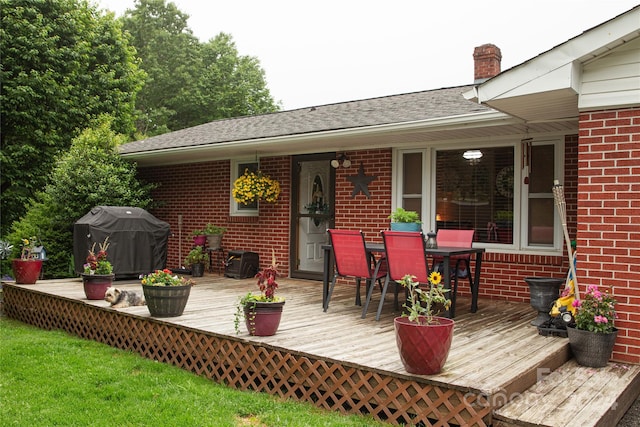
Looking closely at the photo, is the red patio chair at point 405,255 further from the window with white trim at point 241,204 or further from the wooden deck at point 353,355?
the window with white trim at point 241,204

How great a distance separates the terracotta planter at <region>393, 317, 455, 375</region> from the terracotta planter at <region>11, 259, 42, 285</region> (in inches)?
233

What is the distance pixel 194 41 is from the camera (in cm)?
2830

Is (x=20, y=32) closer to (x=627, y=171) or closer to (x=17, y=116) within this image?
(x=17, y=116)

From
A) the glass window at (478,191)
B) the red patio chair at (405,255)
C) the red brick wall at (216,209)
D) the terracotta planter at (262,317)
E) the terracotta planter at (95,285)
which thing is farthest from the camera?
the red brick wall at (216,209)

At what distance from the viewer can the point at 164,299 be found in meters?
4.95

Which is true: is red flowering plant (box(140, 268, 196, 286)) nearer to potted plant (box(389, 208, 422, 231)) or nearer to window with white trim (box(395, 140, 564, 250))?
potted plant (box(389, 208, 422, 231))

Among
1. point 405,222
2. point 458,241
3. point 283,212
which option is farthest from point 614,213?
point 283,212

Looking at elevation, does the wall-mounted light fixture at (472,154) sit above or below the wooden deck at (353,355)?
above

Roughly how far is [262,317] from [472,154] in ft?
12.6

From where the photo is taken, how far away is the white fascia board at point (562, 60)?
12.7 ft

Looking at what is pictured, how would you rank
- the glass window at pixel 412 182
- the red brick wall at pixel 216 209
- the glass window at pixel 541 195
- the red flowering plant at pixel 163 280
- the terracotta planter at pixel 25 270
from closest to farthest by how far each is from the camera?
the red flowering plant at pixel 163 280 → the glass window at pixel 541 195 → the terracotta planter at pixel 25 270 → the glass window at pixel 412 182 → the red brick wall at pixel 216 209

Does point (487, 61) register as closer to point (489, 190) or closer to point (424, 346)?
point (489, 190)

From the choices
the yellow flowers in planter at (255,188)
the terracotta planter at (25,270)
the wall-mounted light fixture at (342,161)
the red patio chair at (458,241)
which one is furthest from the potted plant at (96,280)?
the red patio chair at (458,241)

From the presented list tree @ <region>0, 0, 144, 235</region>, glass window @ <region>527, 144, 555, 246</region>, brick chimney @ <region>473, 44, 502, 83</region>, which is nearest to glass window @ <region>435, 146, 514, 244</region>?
glass window @ <region>527, 144, 555, 246</region>
